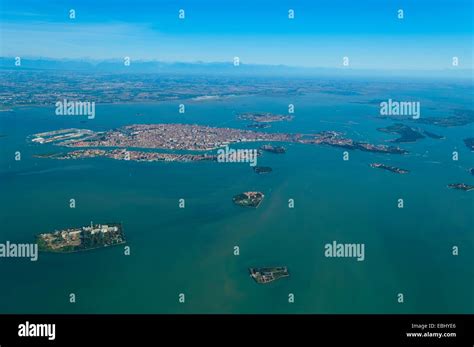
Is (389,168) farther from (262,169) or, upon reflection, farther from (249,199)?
(249,199)

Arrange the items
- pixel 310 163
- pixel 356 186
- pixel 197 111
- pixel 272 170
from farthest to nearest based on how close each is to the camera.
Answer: pixel 197 111, pixel 310 163, pixel 272 170, pixel 356 186

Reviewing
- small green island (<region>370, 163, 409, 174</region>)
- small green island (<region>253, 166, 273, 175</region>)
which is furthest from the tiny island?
small green island (<region>370, 163, 409, 174</region>)

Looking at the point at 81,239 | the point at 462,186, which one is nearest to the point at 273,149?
the point at 462,186

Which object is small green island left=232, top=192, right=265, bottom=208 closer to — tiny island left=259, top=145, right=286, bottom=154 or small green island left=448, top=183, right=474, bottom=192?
tiny island left=259, top=145, right=286, bottom=154

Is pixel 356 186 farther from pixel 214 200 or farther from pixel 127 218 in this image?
pixel 127 218

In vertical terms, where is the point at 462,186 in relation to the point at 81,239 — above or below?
above

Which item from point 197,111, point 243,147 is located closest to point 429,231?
point 243,147

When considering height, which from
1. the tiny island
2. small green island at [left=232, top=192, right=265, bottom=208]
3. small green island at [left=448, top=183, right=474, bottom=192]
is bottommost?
small green island at [left=232, top=192, right=265, bottom=208]
